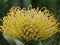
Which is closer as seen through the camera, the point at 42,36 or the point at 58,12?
the point at 42,36

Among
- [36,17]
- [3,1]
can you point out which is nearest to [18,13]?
[36,17]

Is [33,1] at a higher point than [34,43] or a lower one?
higher

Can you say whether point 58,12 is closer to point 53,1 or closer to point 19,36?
point 53,1

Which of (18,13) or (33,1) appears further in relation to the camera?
(33,1)

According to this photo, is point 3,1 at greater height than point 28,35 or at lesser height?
greater

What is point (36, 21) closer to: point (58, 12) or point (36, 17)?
point (36, 17)

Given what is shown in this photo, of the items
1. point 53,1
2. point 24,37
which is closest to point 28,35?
point 24,37

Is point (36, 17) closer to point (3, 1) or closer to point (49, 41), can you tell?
point (49, 41)
